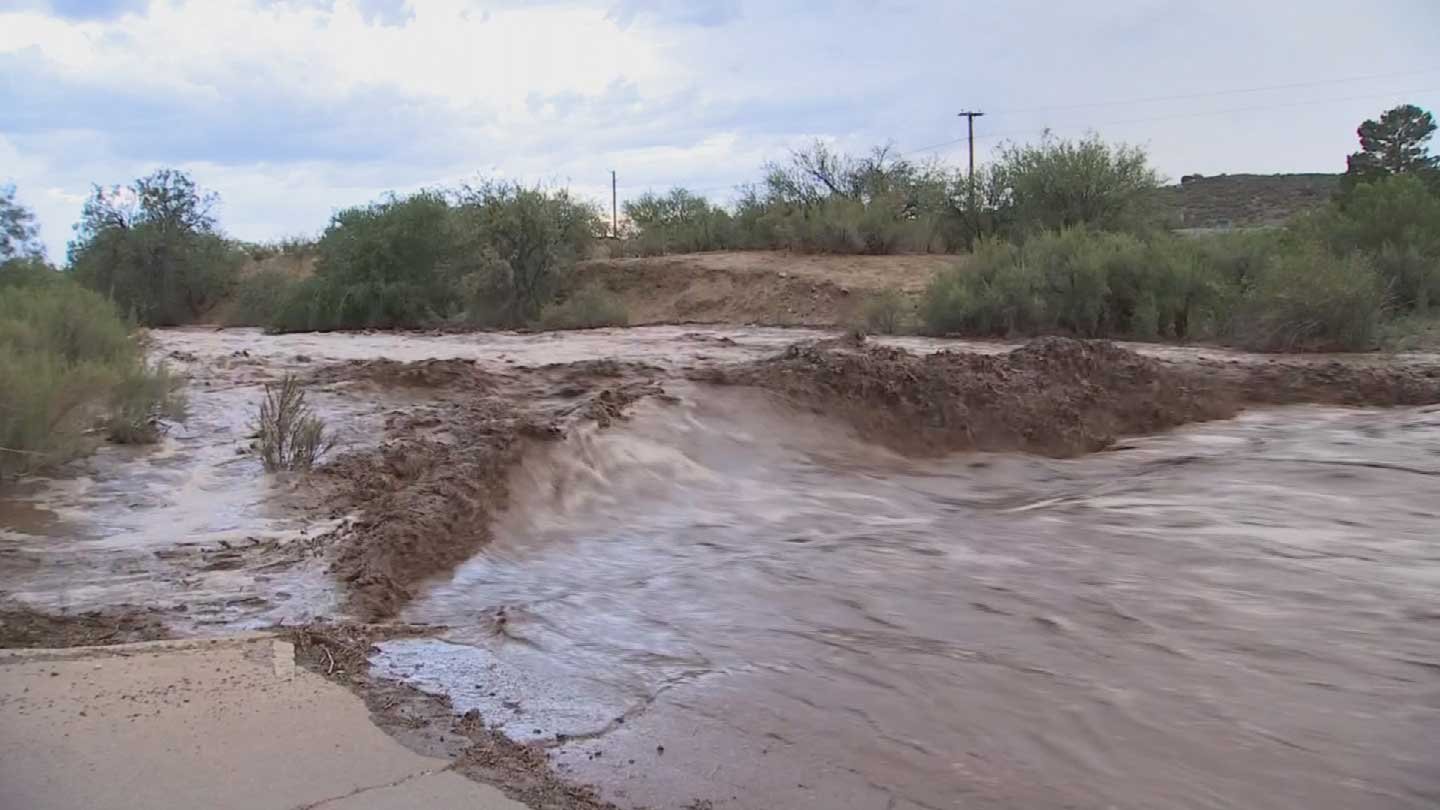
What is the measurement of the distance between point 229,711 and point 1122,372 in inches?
426

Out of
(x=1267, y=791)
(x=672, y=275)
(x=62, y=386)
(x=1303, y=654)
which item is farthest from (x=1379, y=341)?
(x=672, y=275)

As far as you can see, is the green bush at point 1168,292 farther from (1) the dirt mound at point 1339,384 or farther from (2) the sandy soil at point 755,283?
(2) the sandy soil at point 755,283

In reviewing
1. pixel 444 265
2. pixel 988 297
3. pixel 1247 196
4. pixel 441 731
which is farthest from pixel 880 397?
pixel 1247 196

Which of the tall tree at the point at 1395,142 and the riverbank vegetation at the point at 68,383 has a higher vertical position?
the tall tree at the point at 1395,142

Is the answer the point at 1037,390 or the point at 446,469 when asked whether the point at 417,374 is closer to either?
the point at 446,469

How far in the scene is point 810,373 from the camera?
12.0 metres

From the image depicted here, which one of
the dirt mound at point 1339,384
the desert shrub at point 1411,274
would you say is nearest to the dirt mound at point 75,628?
the dirt mound at point 1339,384

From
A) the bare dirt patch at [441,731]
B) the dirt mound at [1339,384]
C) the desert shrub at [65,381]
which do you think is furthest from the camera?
the dirt mound at [1339,384]

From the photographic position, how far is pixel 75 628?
5281mm

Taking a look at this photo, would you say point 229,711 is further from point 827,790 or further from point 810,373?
point 810,373

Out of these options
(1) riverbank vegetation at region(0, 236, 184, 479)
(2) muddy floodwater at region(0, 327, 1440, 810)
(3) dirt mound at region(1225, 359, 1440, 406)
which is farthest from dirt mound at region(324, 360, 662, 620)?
(3) dirt mound at region(1225, 359, 1440, 406)

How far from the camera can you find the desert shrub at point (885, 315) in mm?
20500

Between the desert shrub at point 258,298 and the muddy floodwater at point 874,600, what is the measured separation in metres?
25.1

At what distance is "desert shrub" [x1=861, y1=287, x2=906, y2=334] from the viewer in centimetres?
2050
